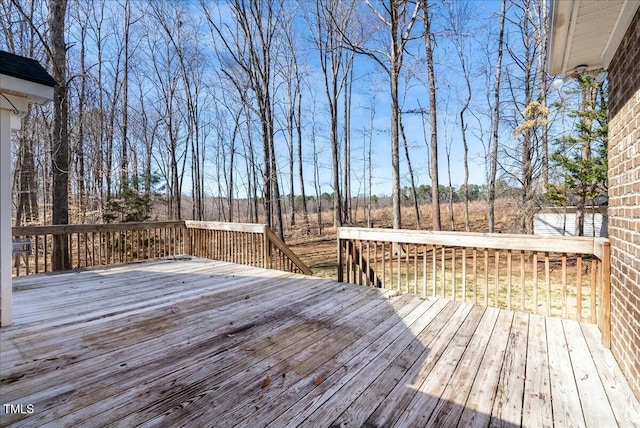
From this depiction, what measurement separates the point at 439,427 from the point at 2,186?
3842mm

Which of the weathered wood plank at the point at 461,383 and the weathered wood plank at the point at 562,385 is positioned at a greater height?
the weathered wood plank at the point at 461,383

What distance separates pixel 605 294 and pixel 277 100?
51.7 ft

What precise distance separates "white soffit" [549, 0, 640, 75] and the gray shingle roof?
418 centimetres

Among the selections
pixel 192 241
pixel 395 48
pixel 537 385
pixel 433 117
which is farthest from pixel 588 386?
pixel 433 117

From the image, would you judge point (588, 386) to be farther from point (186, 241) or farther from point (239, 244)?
point (186, 241)

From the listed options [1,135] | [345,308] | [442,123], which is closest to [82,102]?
[1,135]

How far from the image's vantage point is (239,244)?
19.3ft

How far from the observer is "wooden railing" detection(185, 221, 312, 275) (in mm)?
5410

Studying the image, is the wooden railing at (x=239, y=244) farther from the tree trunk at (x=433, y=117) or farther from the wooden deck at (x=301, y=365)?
the tree trunk at (x=433, y=117)

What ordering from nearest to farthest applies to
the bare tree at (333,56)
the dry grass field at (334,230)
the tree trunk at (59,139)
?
the tree trunk at (59,139), the dry grass field at (334,230), the bare tree at (333,56)

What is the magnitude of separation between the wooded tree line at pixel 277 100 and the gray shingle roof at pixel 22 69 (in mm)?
4379

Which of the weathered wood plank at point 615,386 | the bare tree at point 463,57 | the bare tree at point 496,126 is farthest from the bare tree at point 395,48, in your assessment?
the weathered wood plank at point 615,386

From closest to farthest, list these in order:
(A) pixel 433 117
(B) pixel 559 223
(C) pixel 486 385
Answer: (C) pixel 486 385
(A) pixel 433 117
(B) pixel 559 223

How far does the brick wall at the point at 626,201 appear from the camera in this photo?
70.1 inches
